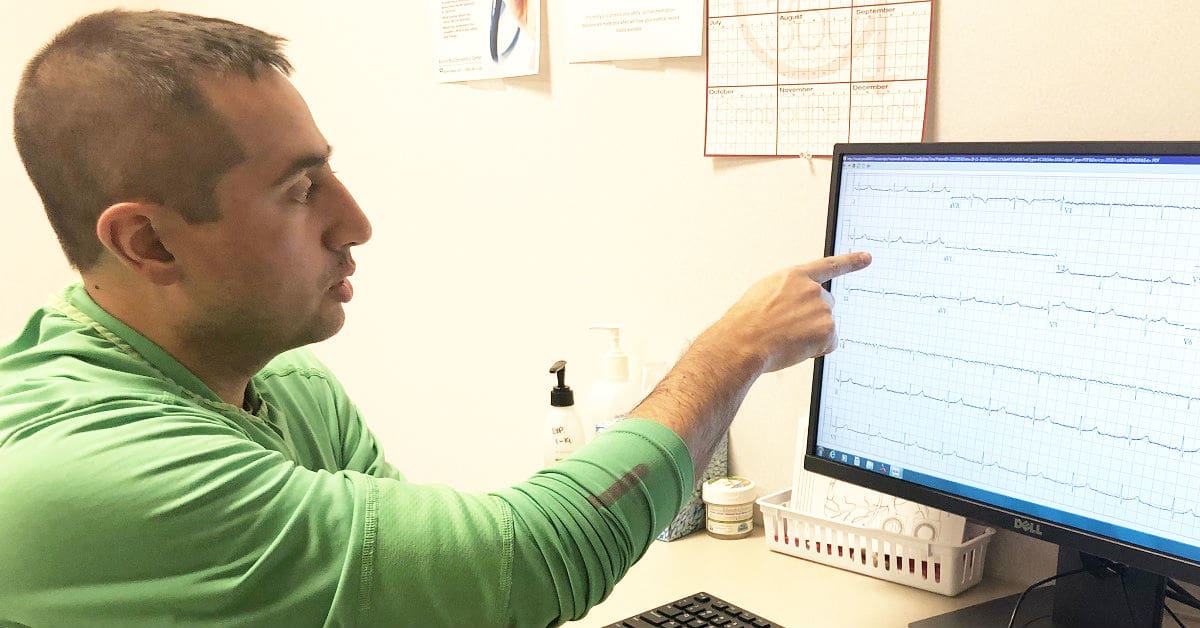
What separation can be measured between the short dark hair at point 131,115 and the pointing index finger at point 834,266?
56 cm

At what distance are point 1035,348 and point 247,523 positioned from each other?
0.72 meters

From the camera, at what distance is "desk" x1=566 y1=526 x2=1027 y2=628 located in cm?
116

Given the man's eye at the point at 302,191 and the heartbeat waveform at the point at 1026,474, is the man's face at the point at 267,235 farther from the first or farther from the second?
the heartbeat waveform at the point at 1026,474

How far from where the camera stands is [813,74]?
132cm

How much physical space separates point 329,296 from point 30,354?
10.4 inches

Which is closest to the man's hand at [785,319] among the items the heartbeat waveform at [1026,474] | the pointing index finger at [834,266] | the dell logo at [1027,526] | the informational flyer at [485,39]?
the pointing index finger at [834,266]

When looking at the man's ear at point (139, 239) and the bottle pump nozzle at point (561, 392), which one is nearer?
the man's ear at point (139, 239)

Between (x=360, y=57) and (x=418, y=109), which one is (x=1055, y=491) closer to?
(x=418, y=109)

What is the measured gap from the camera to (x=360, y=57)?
1.89m

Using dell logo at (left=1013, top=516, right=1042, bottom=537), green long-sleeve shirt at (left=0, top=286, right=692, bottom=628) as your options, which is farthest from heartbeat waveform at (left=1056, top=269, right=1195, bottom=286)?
green long-sleeve shirt at (left=0, top=286, right=692, bottom=628)

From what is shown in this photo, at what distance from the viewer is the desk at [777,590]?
1.16 meters

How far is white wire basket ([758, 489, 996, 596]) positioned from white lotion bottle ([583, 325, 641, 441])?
0.24m

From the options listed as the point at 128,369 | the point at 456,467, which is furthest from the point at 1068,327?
the point at 456,467

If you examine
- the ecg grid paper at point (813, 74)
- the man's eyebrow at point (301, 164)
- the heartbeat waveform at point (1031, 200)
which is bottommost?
the heartbeat waveform at point (1031, 200)
